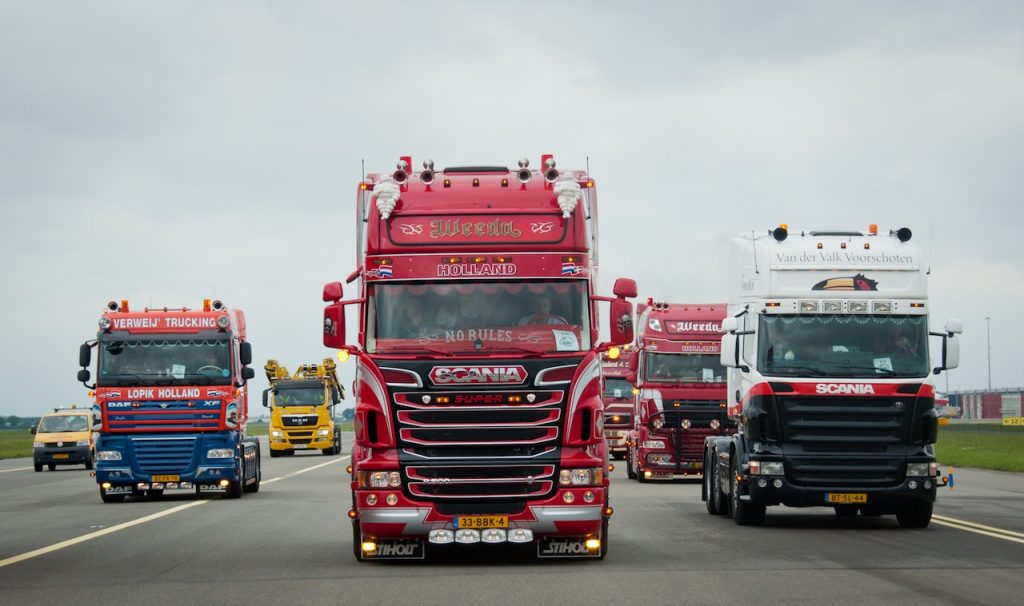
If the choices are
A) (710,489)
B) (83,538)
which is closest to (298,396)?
(710,489)

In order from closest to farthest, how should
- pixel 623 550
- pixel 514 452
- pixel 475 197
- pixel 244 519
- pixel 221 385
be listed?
1. pixel 514 452
2. pixel 475 197
3. pixel 623 550
4. pixel 244 519
5. pixel 221 385

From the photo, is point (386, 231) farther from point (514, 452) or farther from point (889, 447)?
point (889, 447)

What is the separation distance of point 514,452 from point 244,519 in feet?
30.2

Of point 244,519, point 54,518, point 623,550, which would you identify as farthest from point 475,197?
point 54,518

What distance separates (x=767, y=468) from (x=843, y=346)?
1.87m

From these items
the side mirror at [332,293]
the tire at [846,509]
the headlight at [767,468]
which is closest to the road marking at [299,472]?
the tire at [846,509]

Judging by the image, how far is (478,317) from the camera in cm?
1478

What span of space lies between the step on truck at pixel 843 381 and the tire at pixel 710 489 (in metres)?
2.65

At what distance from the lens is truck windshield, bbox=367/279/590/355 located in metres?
14.6

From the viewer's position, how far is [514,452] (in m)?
14.5

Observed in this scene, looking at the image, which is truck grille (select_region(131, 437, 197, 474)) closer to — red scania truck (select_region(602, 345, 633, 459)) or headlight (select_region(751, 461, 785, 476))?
headlight (select_region(751, 461, 785, 476))

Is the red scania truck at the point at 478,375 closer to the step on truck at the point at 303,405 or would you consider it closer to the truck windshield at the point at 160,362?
the truck windshield at the point at 160,362

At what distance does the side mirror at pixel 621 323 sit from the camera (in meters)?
14.7

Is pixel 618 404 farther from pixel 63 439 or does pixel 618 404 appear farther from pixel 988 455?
pixel 63 439
